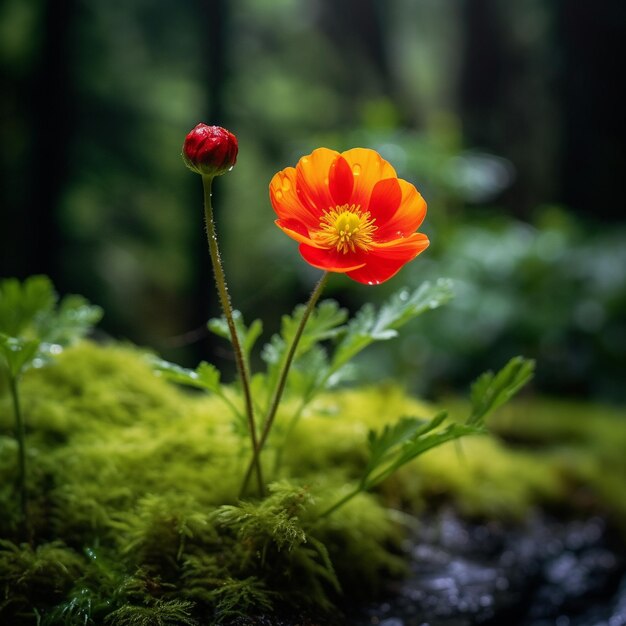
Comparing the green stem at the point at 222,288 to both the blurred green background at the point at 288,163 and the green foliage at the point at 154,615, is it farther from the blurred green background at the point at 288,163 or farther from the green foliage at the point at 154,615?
the blurred green background at the point at 288,163

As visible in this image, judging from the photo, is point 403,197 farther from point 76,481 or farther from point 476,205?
point 476,205

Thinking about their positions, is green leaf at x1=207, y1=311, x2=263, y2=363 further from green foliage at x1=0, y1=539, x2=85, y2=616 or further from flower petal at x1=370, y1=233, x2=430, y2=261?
green foliage at x1=0, y1=539, x2=85, y2=616

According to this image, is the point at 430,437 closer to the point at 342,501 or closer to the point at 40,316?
the point at 342,501

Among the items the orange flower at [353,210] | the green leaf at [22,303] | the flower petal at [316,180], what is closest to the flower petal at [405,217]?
the orange flower at [353,210]

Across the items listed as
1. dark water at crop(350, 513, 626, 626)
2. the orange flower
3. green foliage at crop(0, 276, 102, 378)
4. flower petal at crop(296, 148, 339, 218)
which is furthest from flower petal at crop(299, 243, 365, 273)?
dark water at crop(350, 513, 626, 626)

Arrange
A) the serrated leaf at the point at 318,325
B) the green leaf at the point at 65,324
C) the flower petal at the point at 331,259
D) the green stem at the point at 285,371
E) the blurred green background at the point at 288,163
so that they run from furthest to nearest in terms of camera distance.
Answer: the blurred green background at the point at 288,163, the green leaf at the point at 65,324, the serrated leaf at the point at 318,325, the green stem at the point at 285,371, the flower petal at the point at 331,259

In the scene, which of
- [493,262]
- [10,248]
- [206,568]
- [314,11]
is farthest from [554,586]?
[314,11]
